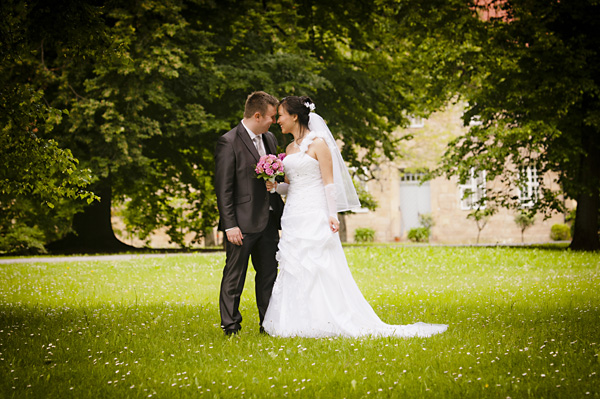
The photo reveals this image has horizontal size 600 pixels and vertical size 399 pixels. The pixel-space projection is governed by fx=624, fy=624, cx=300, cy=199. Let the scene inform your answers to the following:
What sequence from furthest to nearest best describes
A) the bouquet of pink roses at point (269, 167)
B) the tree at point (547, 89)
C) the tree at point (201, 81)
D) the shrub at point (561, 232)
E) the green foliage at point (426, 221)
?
1. the green foliage at point (426, 221)
2. the shrub at point (561, 232)
3. the tree at point (547, 89)
4. the tree at point (201, 81)
5. the bouquet of pink roses at point (269, 167)

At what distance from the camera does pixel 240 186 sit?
651cm

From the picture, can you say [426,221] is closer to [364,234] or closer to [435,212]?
[435,212]

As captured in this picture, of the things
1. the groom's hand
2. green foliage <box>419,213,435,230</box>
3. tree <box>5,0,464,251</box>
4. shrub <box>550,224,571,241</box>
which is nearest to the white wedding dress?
the groom's hand

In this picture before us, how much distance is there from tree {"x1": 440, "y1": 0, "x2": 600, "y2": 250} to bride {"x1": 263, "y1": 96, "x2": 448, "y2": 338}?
13431 mm

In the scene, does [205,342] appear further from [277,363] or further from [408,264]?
[408,264]

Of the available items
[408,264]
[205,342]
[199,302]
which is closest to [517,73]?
[408,264]

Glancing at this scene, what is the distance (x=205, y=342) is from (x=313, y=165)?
84.0 inches

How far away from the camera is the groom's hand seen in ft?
20.8

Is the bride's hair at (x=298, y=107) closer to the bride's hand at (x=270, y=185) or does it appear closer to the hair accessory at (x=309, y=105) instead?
the hair accessory at (x=309, y=105)

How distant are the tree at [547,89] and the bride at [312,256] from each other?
44.1 feet

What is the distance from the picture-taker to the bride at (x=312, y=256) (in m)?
6.41

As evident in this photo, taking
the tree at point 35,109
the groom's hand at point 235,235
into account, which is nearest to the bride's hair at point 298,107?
the groom's hand at point 235,235

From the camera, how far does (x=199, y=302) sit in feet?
30.9

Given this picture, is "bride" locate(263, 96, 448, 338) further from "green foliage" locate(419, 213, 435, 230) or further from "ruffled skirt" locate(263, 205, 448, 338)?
"green foliage" locate(419, 213, 435, 230)
